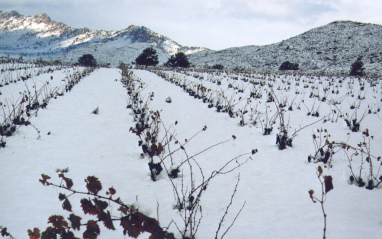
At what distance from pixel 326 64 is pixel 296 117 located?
130ft

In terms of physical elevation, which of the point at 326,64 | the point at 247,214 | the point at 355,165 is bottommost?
the point at 247,214

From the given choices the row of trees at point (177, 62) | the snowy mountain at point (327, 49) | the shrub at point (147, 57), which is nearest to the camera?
the row of trees at point (177, 62)

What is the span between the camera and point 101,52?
107188mm

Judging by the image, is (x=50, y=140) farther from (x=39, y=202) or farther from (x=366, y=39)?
(x=366, y=39)

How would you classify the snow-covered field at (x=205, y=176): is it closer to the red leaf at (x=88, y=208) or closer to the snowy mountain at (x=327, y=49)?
the red leaf at (x=88, y=208)

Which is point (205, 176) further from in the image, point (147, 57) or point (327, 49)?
point (327, 49)

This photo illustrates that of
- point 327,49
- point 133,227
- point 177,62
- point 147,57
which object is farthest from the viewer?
point 327,49

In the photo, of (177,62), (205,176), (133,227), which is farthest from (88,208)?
(177,62)

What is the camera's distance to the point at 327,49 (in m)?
48.4

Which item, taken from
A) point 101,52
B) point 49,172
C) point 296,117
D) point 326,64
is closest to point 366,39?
point 326,64

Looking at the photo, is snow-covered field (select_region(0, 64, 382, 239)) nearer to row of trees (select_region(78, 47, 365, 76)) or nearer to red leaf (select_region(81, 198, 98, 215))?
red leaf (select_region(81, 198, 98, 215))

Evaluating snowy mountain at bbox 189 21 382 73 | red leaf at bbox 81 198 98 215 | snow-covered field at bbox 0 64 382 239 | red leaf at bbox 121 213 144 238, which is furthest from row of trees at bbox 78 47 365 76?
red leaf at bbox 81 198 98 215

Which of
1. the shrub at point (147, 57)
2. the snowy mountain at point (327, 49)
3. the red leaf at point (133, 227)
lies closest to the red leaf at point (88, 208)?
the red leaf at point (133, 227)

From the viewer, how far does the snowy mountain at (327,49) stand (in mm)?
40969
